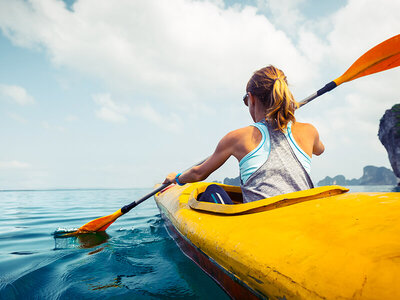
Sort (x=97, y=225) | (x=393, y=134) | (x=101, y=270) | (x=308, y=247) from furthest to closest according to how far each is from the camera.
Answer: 1. (x=393, y=134)
2. (x=97, y=225)
3. (x=101, y=270)
4. (x=308, y=247)

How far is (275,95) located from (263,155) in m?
0.48

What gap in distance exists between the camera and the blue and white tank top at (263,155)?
1.70 metres

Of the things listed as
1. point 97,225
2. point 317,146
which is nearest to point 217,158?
point 317,146

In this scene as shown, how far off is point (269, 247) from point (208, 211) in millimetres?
989

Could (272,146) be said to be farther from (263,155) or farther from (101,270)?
(101,270)

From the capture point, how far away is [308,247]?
96cm

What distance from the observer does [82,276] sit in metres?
1.99

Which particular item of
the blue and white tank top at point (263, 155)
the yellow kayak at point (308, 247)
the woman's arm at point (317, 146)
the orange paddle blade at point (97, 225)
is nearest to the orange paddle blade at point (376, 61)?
the woman's arm at point (317, 146)

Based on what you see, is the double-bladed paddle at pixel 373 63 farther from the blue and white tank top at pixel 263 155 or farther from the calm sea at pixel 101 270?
the calm sea at pixel 101 270

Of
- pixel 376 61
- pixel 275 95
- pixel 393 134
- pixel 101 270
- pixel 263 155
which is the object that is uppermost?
pixel 393 134

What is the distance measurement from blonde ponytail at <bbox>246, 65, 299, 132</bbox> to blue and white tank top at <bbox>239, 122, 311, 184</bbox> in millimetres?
87

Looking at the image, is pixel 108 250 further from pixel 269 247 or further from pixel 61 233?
pixel 269 247

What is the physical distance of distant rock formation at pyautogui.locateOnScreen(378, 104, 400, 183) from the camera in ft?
123

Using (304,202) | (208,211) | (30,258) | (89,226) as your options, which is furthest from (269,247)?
(89,226)
